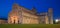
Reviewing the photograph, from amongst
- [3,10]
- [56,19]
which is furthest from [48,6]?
[3,10]

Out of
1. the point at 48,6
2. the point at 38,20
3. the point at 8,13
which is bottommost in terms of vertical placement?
the point at 38,20

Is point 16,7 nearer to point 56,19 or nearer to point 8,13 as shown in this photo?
point 8,13

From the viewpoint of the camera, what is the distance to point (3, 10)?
2080 mm

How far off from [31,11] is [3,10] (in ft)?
1.76

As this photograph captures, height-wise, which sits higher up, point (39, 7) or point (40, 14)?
point (39, 7)

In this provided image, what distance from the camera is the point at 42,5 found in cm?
215

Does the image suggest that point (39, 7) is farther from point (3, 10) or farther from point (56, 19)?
point (3, 10)

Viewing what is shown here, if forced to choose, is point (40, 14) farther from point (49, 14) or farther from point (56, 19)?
point (56, 19)

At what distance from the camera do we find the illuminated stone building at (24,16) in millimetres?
2062

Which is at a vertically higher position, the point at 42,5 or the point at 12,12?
the point at 42,5

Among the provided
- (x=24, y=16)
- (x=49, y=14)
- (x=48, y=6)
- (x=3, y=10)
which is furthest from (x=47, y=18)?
(x=3, y=10)

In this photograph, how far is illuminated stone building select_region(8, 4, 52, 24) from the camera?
81.2 inches

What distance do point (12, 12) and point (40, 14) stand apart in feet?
1.74

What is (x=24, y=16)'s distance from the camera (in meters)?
2.07
